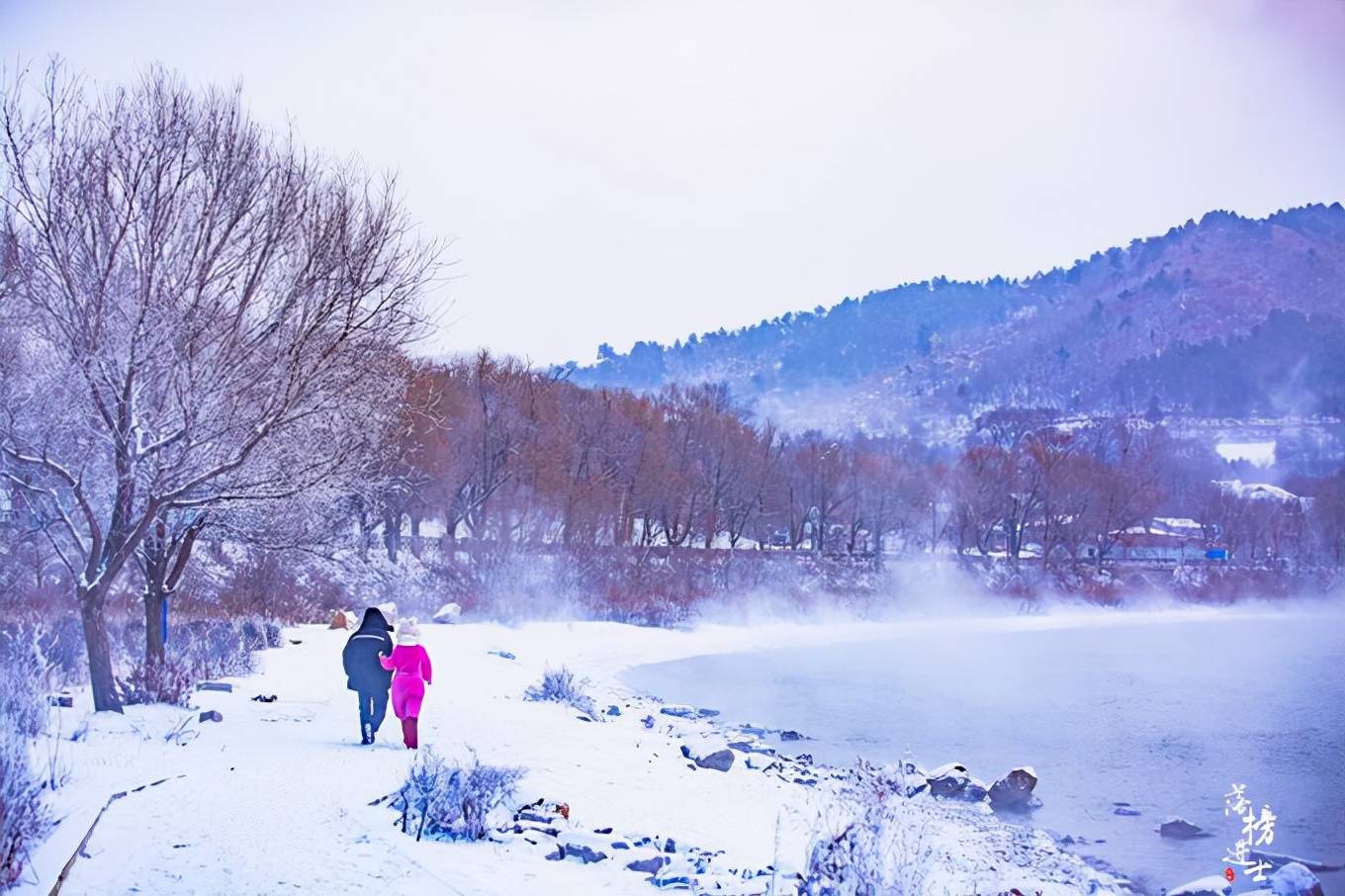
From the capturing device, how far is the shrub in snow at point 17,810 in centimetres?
640

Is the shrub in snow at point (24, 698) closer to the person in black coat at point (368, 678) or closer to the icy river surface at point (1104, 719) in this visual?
the person in black coat at point (368, 678)

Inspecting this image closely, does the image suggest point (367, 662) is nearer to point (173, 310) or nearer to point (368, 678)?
point (368, 678)

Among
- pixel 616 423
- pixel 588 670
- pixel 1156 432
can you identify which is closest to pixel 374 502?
pixel 588 670

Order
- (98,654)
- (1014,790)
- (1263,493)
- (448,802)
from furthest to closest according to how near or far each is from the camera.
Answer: (1263,493) → (1014,790) → (98,654) → (448,802)

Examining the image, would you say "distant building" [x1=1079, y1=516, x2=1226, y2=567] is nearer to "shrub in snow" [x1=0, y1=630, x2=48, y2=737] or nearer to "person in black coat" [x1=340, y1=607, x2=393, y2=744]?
"person in black coat" [x1=340, y1=607, x2=393, y2=744]

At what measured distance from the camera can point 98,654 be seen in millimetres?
12070

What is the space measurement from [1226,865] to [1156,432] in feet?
359

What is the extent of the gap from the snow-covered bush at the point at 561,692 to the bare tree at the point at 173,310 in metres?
6.47

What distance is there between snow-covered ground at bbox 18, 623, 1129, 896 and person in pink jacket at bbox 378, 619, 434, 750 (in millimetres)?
288

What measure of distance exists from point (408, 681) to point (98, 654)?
3.59 meters

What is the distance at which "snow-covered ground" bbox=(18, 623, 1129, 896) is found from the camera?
7215 mm

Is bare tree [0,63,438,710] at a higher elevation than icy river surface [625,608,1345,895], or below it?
higher

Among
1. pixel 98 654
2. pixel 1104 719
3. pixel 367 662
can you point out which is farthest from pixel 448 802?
pixel 1104 719

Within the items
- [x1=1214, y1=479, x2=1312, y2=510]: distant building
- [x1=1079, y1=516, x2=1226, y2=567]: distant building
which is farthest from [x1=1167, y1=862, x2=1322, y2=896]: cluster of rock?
[x1=1214, y1=479, x2=1312, y2=510]: distant building
